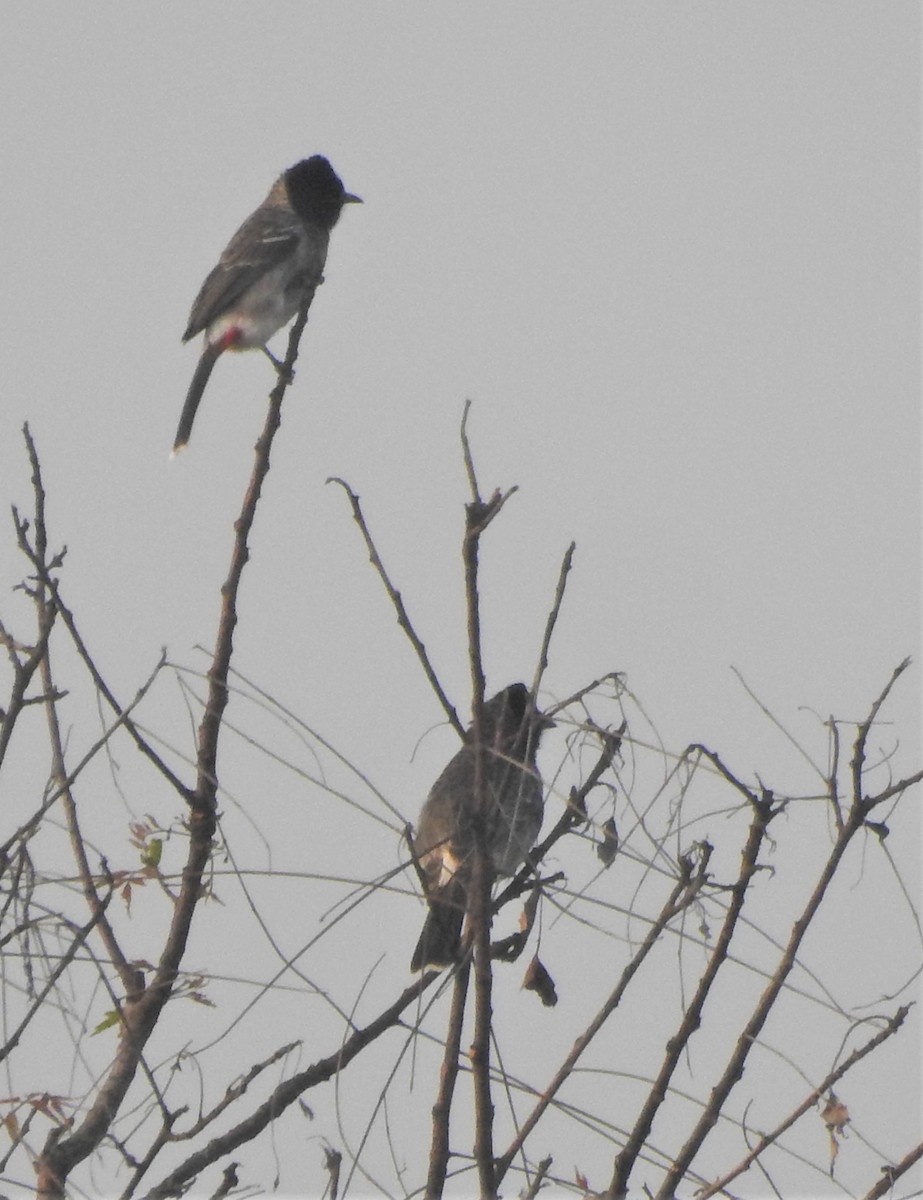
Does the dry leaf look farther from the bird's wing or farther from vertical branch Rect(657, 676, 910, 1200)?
the bird's wing

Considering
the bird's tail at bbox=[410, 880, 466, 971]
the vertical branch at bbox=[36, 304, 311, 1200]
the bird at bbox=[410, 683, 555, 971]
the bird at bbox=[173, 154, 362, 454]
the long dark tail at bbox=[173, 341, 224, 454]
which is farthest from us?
the bird at bbox=[173, 154, 362, 454]

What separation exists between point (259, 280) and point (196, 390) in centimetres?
69

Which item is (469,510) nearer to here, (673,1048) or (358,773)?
(358,773)

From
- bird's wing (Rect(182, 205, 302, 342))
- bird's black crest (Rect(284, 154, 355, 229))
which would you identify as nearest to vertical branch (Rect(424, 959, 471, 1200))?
bird's wing (Rect(182, 205, 302, 342))

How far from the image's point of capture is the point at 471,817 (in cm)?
236

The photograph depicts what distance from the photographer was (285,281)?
8547mm

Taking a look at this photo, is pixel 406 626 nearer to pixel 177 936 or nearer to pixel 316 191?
pixel 177 936

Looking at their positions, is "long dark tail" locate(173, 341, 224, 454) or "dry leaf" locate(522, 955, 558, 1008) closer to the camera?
"dry leaf" locate(522, 955, 558, 1008)

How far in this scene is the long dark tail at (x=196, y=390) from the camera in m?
8.05

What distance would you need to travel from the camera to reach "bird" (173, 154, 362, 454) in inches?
328

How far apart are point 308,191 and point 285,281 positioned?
955 mm

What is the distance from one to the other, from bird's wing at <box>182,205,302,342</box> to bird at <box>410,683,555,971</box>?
110 inches

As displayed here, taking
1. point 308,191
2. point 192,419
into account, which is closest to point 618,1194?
point 192,419

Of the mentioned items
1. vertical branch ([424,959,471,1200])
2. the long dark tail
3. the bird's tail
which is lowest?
vertical branch ([424,959,471,1200])
